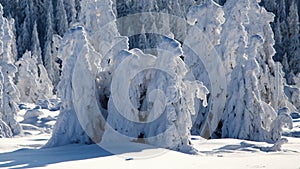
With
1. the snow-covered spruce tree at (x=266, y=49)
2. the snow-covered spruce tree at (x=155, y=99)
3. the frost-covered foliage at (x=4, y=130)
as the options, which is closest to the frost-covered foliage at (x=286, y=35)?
the snow-covered spruce tree at (x=266, y=49)

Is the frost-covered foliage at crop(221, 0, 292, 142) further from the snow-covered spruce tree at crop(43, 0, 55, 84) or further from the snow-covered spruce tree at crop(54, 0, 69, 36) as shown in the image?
the snow-covered spruce tree at crop(54, 0, 69, 36)

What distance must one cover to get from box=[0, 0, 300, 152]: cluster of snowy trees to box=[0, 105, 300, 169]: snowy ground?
1192 millimetres

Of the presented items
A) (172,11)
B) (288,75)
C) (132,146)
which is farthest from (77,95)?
(172,11)

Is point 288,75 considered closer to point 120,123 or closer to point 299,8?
point 299,8

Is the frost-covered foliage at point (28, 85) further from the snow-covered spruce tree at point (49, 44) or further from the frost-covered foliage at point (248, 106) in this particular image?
the frost-covered foliage at point (248, 106)

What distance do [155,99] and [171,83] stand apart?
99 cm

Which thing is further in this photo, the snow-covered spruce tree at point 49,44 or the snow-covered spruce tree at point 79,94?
the snow-covered spruce tree at point 49,44

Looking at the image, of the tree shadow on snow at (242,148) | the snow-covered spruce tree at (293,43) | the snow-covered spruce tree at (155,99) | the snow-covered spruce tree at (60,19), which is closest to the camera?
the snow-covered spruce tree at (155,99)

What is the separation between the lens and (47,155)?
14930 millimetres

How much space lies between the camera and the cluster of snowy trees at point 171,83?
17344 mm

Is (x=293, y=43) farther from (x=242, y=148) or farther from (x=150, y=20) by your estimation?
(x=242, y=148)

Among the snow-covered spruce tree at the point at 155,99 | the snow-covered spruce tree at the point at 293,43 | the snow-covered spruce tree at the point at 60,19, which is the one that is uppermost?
the snow-covered spruce tree at the point at 60,19

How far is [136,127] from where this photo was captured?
17859 millimetres

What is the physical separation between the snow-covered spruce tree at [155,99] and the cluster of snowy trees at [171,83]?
0.12 feet
